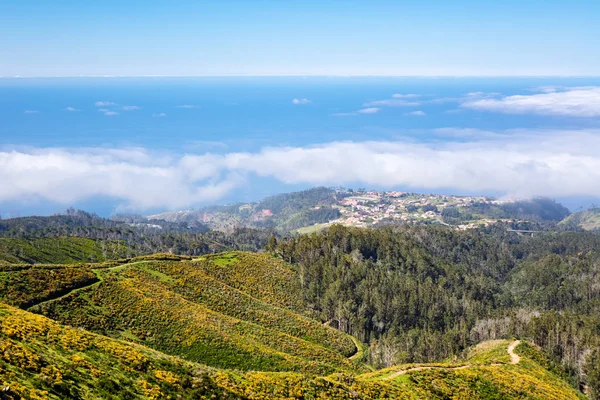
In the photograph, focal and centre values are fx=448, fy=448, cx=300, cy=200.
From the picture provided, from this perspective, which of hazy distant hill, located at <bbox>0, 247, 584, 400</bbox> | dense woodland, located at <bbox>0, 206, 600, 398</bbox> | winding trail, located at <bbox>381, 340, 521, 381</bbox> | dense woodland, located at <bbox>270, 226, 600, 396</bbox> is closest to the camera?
hazy distant hill, located at <bbox>0, 247, 584, 400</bbox>

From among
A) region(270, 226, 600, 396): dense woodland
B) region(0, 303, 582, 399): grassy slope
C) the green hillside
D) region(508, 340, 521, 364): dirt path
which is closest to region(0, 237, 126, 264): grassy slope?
the green hillside

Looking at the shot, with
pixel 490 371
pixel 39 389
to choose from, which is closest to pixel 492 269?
pixel 490 371

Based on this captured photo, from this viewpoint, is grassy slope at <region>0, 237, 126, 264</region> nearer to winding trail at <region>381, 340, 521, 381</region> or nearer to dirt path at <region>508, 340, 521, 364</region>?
winding trail at <region>381, 340, 521, 381</region>

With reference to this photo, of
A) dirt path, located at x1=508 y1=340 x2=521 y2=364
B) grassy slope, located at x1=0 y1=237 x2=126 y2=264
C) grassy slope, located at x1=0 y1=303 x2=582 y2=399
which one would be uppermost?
grassy slope, located at x1=0 y1=303 x2=582 y2=399

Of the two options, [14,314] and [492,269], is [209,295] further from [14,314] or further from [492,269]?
[492,269]

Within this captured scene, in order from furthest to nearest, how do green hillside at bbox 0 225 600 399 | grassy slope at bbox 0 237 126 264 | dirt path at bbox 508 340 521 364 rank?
1. grassy slope at bbox 0 237 126 264
2. dirt path at bbox 508 340 521 364
3. green hillside at bbox 0 225 600 399

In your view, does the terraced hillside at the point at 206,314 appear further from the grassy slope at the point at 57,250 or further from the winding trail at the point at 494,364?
the grassy slope at the point at 57,250

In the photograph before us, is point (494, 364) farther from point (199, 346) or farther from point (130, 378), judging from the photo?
point (130, 378)

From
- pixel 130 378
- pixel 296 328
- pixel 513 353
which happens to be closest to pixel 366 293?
pixel 296 328
